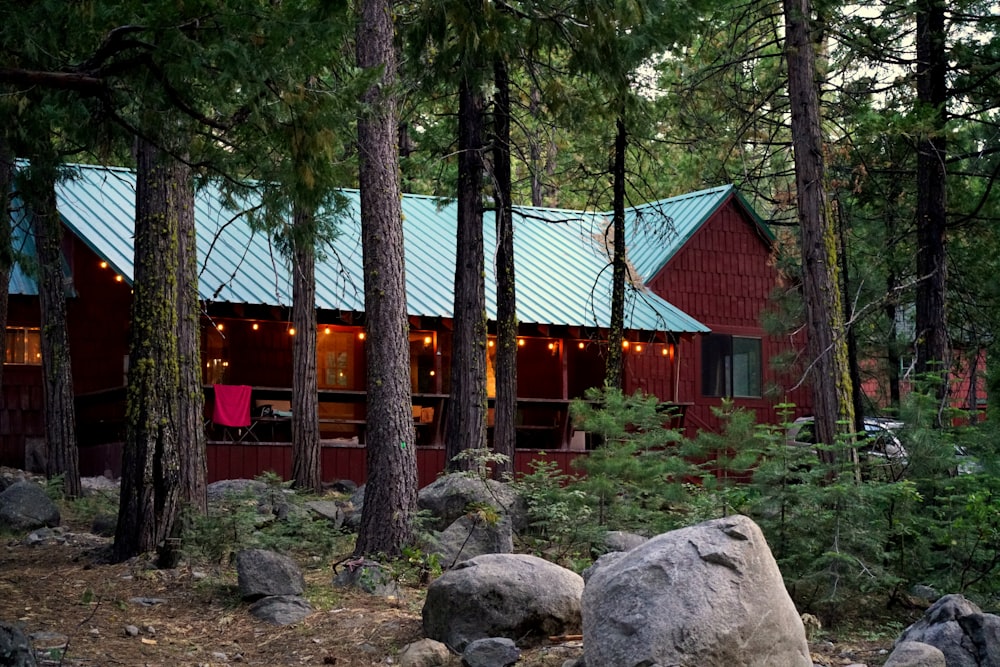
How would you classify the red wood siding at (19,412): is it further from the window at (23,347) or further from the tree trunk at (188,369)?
the tree trunk at (188,369)

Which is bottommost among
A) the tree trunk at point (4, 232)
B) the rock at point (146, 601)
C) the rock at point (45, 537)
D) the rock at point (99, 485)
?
the rock at point (146, 601)

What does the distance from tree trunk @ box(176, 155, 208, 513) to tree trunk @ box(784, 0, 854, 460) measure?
6.64m

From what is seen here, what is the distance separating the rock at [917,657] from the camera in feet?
27.9

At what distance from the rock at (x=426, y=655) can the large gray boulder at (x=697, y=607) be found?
57.9 inches

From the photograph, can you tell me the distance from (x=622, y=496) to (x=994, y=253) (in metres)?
11.8

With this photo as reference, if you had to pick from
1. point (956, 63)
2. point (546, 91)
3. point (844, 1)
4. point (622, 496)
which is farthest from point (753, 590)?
point (956, 63)

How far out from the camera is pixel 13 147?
13.6m

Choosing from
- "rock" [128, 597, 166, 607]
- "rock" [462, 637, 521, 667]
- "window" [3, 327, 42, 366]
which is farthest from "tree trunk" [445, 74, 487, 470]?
"window" [3, 327, 42, 366]

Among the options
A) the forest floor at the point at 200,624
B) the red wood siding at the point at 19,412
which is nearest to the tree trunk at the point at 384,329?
the forest floor at the point at 200,624

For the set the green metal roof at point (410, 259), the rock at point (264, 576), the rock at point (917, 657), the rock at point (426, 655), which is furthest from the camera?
the green metal roof at point (410, 259)

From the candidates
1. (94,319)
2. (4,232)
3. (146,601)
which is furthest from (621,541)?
(94,319)

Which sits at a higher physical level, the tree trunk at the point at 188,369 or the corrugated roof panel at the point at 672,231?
the corrugated roof panel at the point at 672,231

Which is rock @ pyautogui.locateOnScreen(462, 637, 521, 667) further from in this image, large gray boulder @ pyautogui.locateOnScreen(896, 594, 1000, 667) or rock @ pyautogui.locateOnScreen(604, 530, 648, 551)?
rock @ pyautogui.locateOnScreen(604, 530, 648, 551)

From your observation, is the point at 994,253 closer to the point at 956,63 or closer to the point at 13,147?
the point at 956,63
